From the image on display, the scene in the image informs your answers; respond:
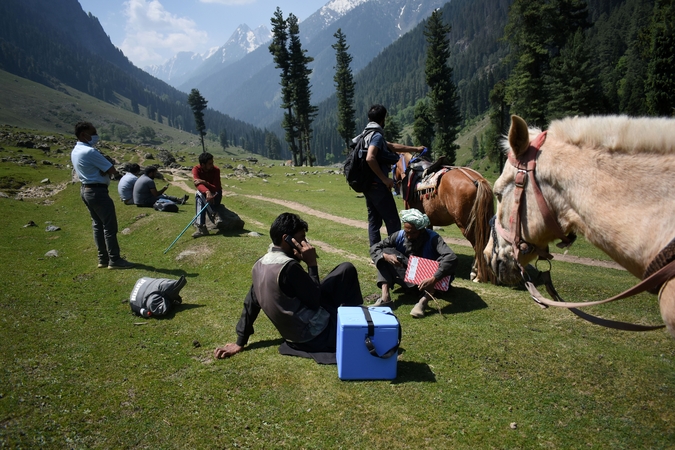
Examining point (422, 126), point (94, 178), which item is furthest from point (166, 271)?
point (422, 126)

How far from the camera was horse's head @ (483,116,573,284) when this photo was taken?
289 cm

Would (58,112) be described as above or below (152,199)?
above

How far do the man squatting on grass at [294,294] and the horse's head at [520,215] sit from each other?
2.17 m

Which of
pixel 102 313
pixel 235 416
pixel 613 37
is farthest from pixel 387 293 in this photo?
pixel 613 37

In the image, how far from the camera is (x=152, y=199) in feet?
→ 52.3

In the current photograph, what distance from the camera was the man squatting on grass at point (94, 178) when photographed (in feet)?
26.2

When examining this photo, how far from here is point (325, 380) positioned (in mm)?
4277

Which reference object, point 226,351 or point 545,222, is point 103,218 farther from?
point 545,222

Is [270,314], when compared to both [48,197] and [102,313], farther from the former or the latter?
[48,197]

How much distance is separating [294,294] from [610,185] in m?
3.33

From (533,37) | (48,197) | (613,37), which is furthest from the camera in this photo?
(613,37)

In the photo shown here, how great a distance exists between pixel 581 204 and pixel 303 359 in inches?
141

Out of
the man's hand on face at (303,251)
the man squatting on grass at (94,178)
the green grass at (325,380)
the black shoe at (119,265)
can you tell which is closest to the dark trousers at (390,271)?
the green grass at (325,380)

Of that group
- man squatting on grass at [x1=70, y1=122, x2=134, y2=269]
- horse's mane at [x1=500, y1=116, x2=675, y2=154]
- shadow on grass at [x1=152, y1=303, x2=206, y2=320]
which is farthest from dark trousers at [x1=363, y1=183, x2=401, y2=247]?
man squatting on grass at [x1=70, y1=122, x2=134, y2=269]
